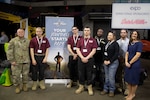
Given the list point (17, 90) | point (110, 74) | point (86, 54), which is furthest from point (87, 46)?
point (17, 90)

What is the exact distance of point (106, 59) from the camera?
18.4ft

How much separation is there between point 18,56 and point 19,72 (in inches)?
14.9

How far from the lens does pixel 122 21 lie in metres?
6.45

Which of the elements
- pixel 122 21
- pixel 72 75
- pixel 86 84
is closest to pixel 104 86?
pixel 86 84

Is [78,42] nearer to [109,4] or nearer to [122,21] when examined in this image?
[122,21]

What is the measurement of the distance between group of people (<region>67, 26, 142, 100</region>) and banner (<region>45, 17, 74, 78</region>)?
417 millimetres

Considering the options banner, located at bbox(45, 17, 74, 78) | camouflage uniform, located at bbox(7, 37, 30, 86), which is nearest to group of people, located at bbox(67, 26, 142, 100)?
banner, located at bbox(45, 17, 74, 78)

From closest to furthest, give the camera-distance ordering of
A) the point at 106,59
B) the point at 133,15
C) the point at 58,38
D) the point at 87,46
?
the point at 106,59 → the point at 87,46 → the point at 133,15 → the point at 58,38

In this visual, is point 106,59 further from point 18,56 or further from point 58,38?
point 18,56

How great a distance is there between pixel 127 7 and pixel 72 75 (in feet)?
7.08

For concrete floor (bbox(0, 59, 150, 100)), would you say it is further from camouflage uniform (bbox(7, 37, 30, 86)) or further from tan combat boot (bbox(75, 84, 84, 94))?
camouflage uniform (bbox(7, 37, 30, 86))

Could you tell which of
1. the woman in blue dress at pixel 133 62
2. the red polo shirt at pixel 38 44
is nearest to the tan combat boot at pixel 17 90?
the red polo shirt at pixel 38 44

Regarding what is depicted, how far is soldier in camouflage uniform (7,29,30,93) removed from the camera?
5.85 m

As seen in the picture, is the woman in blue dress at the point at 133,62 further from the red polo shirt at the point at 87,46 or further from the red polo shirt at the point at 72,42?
the red polo shirt at the point at 72,42
